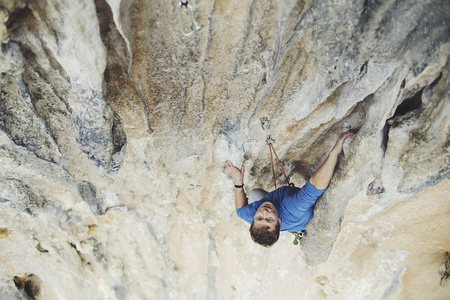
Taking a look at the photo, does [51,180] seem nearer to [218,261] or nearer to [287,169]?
[287,169]

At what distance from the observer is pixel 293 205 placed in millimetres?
2135

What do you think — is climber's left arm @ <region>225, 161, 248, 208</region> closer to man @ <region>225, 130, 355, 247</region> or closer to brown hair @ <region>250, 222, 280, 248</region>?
man @ <region>225, 130, 355, 247</region>

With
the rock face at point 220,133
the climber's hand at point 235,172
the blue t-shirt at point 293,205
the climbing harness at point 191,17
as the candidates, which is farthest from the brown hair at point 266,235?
the climbing harness at point 191,17

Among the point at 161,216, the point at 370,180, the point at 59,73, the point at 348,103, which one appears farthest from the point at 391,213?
the point at 59,73

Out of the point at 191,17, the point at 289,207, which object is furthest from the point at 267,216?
the point at 191,17

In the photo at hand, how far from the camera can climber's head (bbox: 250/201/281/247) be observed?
214 cm

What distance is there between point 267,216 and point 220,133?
69cm

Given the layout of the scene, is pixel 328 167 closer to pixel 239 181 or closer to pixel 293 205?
pixel 293 205

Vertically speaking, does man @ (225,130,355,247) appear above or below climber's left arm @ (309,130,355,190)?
below

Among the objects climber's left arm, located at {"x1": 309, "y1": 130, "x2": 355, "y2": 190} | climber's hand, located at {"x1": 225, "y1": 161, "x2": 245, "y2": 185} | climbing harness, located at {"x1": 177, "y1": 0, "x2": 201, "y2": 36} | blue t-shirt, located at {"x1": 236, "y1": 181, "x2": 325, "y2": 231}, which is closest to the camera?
climbing harness, located at {"x1": 177, "y1": 0, "x2": 201, "y2": 36}

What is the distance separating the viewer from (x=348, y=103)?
1.69m

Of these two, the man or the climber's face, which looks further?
the climber's face

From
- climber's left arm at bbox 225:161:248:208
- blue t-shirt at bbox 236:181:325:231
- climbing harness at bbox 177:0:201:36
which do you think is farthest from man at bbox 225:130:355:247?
climbing harness at bbox 177:0:201:36

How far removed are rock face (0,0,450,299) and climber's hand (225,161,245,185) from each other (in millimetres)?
62
